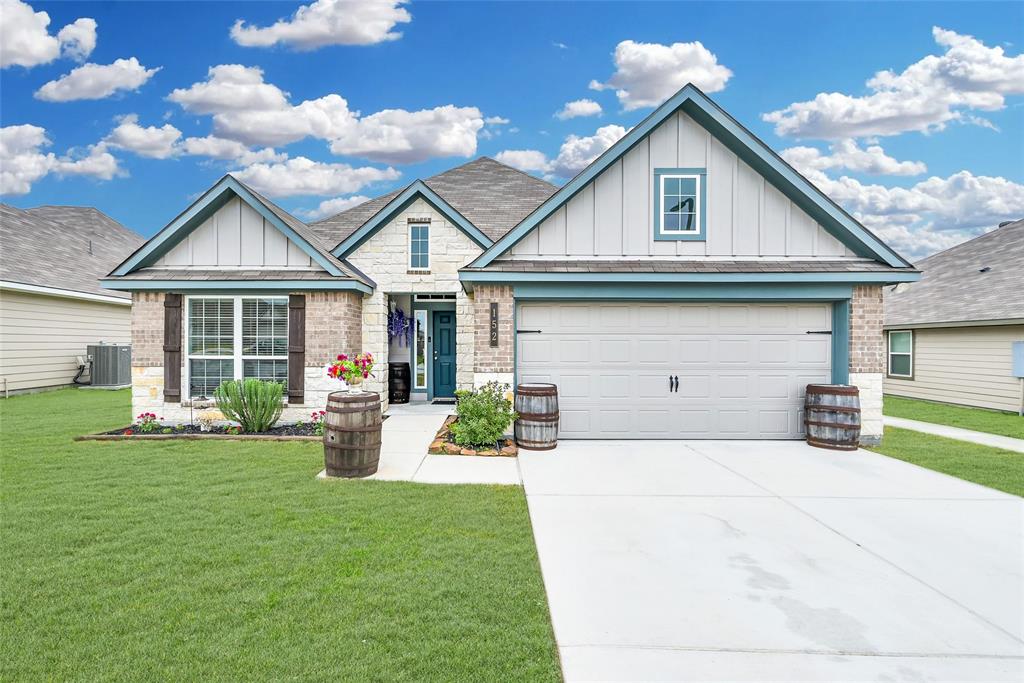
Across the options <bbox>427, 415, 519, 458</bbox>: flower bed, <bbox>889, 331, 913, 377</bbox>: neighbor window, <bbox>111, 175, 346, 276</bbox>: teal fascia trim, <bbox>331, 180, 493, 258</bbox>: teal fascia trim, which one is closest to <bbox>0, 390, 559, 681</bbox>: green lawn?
<bbox>427, 415, 519, 458</bbox>: flower bed

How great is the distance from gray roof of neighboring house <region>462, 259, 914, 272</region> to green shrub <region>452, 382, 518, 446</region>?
218 cm

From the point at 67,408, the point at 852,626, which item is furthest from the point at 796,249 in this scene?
the point at 67,408

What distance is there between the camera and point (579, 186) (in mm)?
9328

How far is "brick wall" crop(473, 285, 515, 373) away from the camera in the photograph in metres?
9.40

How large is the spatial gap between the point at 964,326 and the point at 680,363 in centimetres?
1121

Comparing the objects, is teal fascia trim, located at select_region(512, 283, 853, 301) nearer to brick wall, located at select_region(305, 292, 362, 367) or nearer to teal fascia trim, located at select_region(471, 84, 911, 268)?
teal fascia trim, located at select_region(471, 84, 911, 268)

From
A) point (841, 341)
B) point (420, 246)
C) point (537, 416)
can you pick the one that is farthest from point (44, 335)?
point (841, 341)

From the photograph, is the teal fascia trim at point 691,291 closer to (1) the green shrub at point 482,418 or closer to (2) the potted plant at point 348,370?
(1) the green shrub at point 482,418

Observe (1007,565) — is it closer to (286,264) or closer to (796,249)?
(796,249)

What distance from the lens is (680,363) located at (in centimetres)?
966

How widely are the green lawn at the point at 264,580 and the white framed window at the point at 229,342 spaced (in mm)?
3710

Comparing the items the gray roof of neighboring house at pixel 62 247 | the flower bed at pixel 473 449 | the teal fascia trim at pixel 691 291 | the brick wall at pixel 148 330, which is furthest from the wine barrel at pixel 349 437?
the gray roof of neighboring house at pixel 62 247

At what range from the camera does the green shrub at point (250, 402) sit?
969cm

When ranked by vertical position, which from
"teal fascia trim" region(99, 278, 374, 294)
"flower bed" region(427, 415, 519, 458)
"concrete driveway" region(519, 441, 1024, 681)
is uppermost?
"teal fascia trim" region(99, 278, 374, 294)
